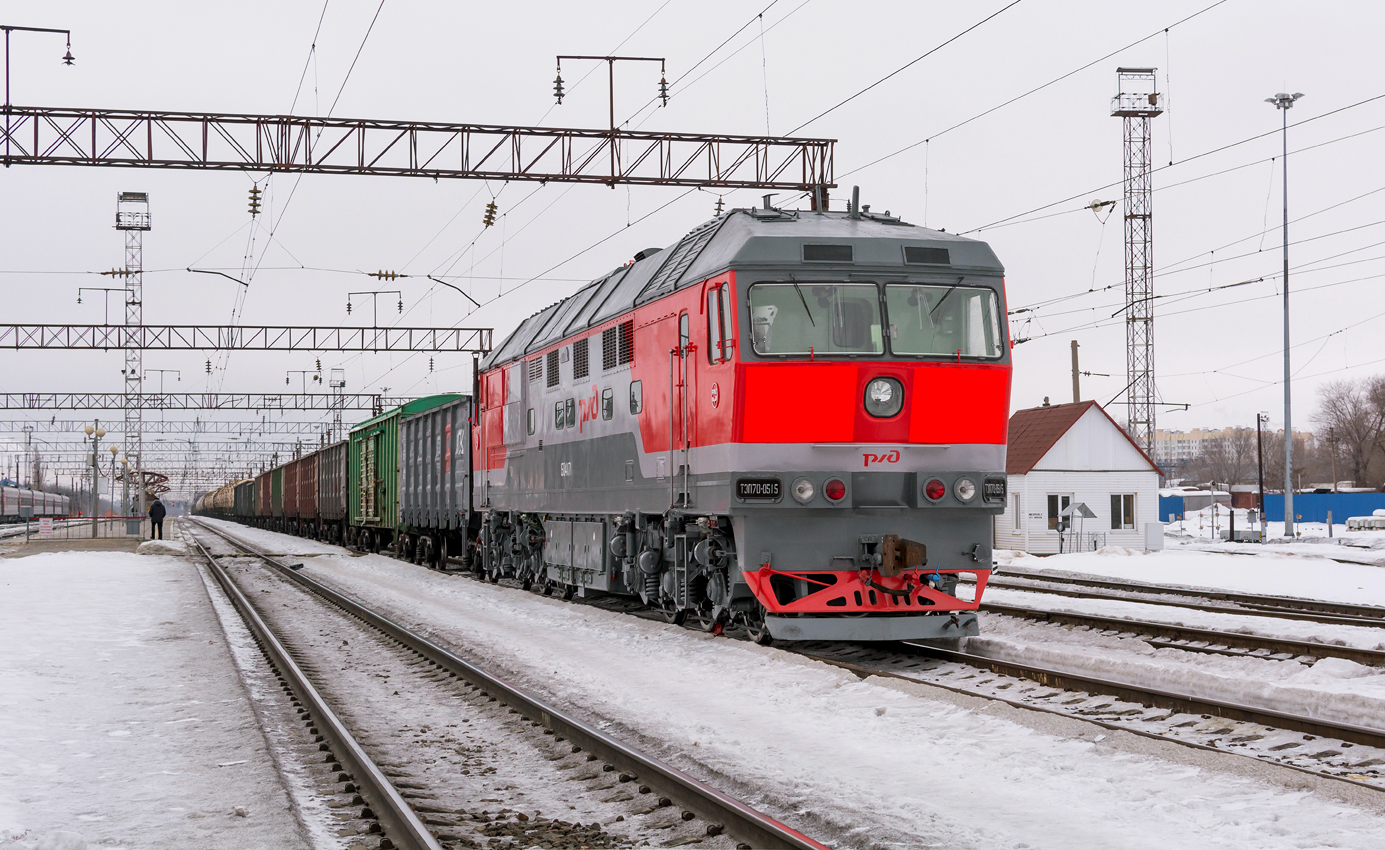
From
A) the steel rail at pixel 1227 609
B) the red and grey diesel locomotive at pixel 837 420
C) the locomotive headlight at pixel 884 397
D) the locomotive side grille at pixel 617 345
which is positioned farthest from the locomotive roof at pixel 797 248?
the steel rail at pixel 1227 609

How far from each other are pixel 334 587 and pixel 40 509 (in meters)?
89.1

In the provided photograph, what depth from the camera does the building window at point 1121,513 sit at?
131 feet

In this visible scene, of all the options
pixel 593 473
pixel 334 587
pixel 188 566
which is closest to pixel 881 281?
pixel 593 473

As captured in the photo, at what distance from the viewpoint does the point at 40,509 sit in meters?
98.9

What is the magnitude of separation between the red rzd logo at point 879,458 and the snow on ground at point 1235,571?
1093cm

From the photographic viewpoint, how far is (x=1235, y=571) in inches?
1015

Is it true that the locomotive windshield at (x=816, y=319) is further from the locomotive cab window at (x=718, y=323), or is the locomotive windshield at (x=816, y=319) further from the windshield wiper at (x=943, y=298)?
the windshield wiper at (x=943, y=298)

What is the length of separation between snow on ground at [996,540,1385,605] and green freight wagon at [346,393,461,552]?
1454cm

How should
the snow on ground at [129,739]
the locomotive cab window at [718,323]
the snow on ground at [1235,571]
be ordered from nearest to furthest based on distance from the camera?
1. the snow on ground at [129,739]
2. the locomotive cab window at [718,323]
3. the snow on ground at [1235,571]

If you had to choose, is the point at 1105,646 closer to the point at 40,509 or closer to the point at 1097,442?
the point at 1097,442

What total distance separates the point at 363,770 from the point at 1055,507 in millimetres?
34831

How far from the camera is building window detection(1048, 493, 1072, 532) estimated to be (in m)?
39.0

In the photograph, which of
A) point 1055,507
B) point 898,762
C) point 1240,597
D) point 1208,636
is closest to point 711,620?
point 1208,636

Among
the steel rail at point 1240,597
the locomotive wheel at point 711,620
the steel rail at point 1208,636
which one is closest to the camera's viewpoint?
the steel rail at point 1208,636
